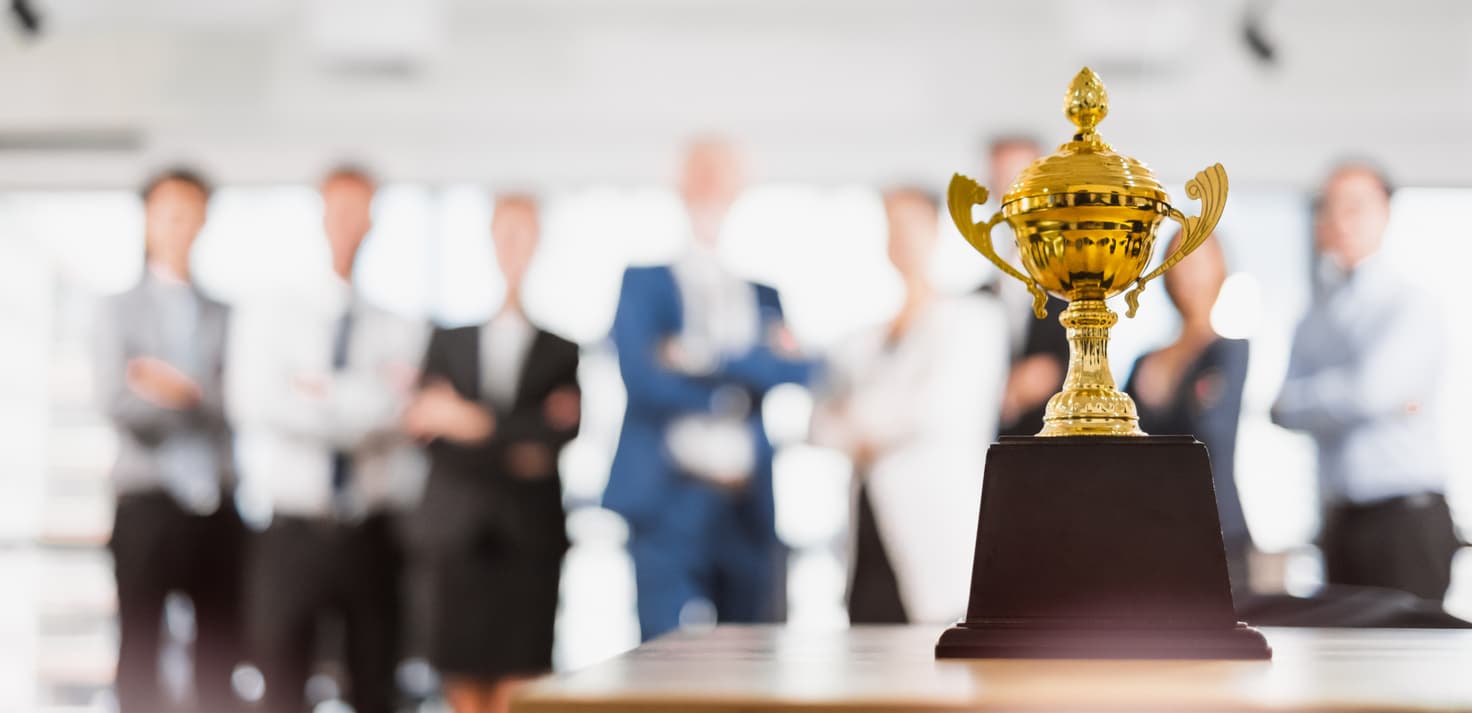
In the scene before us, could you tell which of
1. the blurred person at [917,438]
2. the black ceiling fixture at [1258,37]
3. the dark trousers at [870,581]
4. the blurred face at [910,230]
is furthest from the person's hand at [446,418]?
the black ceiling fixture at [1258,37]

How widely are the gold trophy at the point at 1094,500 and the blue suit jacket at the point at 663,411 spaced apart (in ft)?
6.73

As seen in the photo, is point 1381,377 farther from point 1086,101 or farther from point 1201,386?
point 1086,101

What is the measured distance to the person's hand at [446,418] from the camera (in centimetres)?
314

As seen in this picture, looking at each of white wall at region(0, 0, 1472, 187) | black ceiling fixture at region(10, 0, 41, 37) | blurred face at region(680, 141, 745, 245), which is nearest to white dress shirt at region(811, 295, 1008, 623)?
blurred face at region(680, 141, 745, 245)

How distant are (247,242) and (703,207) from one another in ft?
8.49

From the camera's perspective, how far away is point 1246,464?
469 cm

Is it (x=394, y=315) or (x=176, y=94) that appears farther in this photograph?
(x=176, y=94)

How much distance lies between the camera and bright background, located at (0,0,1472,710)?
4.82 m

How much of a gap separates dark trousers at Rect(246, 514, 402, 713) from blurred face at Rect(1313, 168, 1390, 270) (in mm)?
2342

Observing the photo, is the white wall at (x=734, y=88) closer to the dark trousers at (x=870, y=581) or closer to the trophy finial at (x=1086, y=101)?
the dark trousers at (x=870, y=581)

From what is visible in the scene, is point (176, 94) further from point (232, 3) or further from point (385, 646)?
point (385, 646)

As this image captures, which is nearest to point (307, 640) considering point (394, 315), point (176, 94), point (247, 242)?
point (394, 315)

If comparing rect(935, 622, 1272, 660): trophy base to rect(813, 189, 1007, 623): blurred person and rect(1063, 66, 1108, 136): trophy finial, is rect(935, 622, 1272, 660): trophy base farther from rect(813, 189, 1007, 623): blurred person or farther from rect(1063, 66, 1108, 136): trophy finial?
rect(813, 189, 1007, 623): blurred person

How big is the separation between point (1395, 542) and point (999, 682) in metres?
2.58
